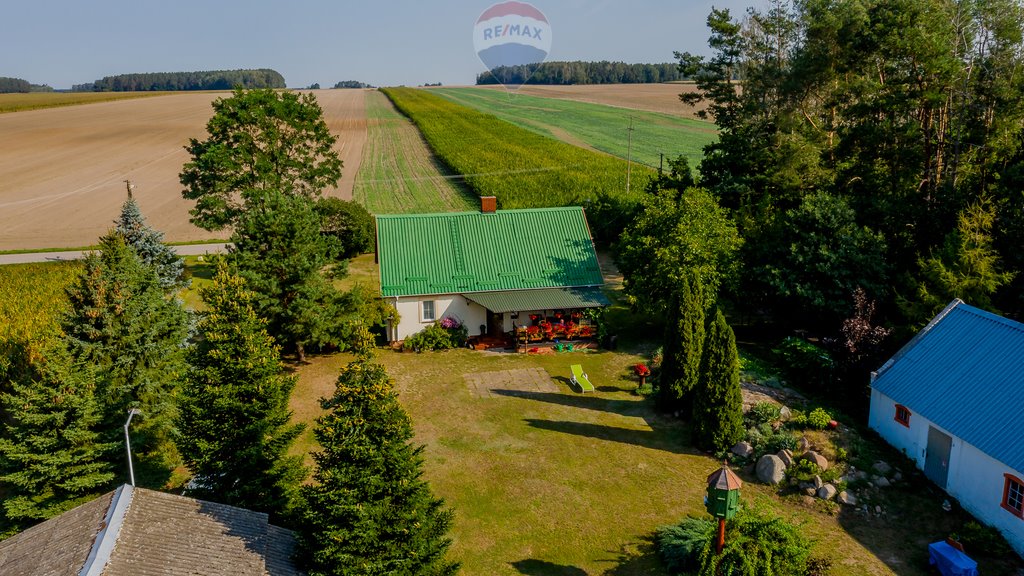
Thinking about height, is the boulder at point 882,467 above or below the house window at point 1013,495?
below

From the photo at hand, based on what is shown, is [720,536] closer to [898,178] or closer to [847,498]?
[847,498]

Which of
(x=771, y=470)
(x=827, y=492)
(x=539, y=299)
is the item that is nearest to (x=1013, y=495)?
(x=827, y=492)

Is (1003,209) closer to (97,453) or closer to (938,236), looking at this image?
(938,236)

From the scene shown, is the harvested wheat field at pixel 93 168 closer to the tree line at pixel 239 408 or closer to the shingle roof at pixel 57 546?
the tree line at pixel 239 408

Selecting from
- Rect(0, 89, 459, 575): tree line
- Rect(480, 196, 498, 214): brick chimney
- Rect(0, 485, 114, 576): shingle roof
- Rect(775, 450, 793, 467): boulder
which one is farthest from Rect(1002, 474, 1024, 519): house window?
Rect(480, 196, 498, 214): brick chimney

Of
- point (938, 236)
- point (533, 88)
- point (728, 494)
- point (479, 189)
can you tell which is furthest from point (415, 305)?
point (533, 88)

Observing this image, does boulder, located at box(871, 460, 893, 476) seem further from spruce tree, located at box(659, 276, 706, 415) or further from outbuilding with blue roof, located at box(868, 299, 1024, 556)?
spruce tree, located at box(659, 276, 706, 415)

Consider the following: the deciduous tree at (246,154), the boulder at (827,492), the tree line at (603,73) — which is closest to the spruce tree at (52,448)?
the boulder at (827,492)
